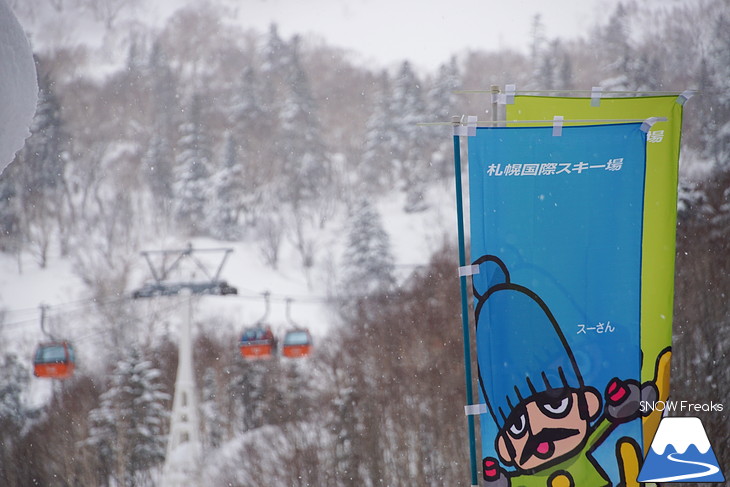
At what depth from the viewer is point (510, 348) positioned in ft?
10.5

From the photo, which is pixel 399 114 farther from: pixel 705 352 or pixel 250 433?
pixel 705 352

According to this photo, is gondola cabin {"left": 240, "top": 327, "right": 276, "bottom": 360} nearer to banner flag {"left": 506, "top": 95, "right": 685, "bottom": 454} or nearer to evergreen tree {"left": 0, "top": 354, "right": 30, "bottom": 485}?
evergreen tree {"left": 0, "top": 354, "right": 30, "bottom": 485}

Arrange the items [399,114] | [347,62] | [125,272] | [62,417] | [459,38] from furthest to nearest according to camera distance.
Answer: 1. [347,62]
2. [459,38]
3. [399,114]
4. [125,272]
5. [62,417]

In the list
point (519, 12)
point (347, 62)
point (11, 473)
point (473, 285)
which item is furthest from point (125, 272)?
point (473, 285)

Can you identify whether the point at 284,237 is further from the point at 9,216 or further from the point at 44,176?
the point at 9,216

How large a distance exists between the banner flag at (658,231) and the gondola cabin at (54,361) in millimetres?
11697

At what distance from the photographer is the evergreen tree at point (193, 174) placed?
22.9 meters

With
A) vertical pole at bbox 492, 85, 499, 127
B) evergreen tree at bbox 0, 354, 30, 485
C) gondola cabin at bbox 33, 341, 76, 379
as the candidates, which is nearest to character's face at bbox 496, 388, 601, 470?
vertical pole at bbox 492, 85, 499, 127

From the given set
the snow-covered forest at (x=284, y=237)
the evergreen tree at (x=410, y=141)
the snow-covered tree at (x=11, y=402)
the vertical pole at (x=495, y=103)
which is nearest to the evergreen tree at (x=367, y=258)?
the snow-covered forest at (x=284, y=237)

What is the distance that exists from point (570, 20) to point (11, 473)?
19328 millimetres

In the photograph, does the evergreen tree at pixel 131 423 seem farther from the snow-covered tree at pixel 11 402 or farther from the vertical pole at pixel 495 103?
the vertical pole at pixel 495 103

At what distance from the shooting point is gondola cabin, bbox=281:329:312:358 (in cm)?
1376

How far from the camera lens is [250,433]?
56.5 feet

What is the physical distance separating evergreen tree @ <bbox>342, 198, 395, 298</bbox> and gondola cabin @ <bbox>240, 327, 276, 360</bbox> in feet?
18.3
